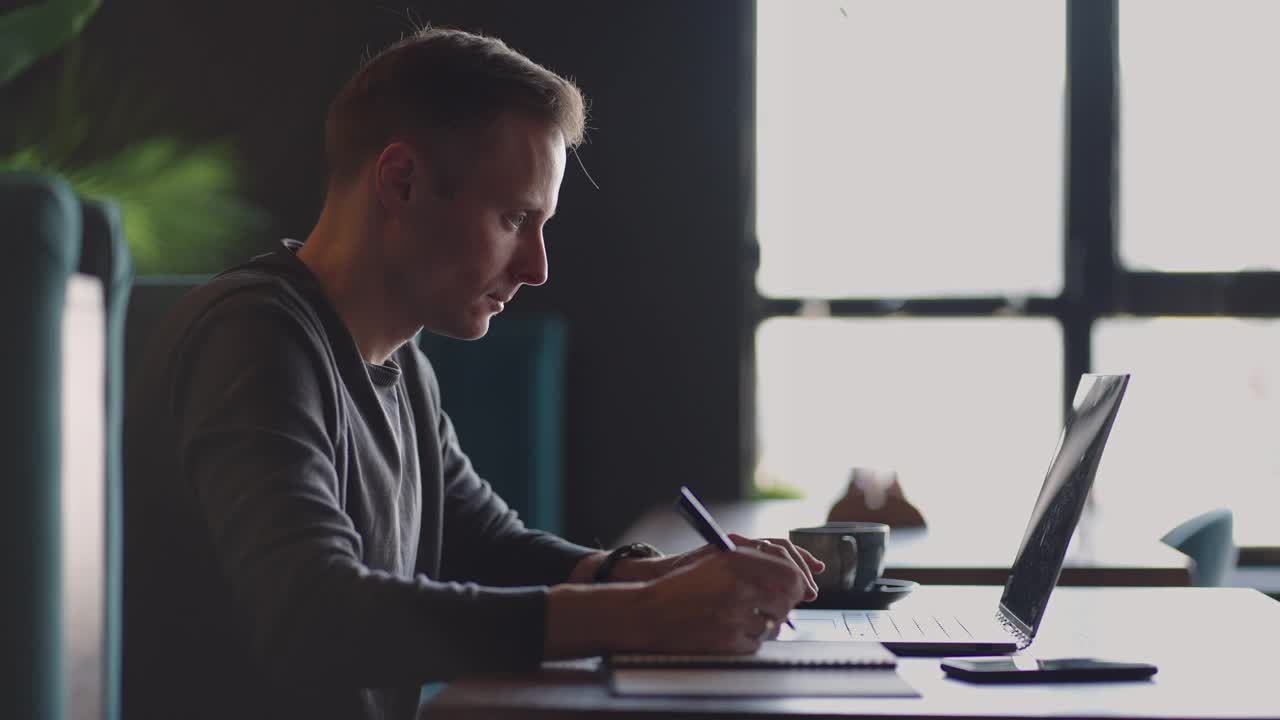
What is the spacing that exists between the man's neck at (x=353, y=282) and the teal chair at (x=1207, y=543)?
1655mm

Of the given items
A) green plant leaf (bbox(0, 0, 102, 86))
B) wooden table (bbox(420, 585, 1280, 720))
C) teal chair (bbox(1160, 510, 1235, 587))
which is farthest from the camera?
green plant leaf (bbox(0, 0, 102, 86))

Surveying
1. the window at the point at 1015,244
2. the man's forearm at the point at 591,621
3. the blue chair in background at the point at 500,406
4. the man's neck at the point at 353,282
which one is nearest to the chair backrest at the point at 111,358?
the man's forearm at the point at 591,621

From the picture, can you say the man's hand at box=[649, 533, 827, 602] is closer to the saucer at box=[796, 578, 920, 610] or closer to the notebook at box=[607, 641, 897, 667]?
the saucer at box=[796, 578, 920, 610]

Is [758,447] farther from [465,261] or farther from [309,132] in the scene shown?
[465,261]

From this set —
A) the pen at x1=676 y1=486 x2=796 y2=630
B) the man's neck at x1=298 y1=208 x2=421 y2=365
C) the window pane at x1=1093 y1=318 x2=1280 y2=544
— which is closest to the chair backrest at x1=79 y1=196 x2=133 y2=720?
the pen at x1=676 y1=486 x2=796 y2=630

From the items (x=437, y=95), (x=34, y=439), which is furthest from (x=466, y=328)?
(x=34, y=439)

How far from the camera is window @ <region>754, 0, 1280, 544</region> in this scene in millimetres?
3668

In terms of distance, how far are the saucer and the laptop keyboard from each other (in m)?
0.01

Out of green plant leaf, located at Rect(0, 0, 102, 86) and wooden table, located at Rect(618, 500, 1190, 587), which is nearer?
wooden table, located at Rect(618, 500, 1190, 587)

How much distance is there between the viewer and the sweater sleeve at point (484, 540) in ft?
5.40

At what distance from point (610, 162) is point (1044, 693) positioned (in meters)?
2.87

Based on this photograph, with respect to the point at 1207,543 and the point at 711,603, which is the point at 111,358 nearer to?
the point at 711,603

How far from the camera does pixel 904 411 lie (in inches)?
148

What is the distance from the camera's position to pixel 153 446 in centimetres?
126
